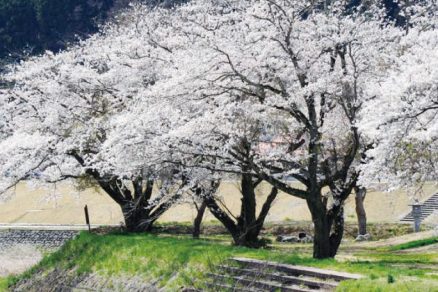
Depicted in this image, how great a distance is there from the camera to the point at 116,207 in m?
39.1

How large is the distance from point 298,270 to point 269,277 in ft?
2.25

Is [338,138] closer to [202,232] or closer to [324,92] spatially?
[324,92]

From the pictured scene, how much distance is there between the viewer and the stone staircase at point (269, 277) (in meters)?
12.0

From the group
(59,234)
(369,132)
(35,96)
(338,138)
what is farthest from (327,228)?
(59,234)

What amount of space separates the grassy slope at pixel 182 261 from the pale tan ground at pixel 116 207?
357 cm

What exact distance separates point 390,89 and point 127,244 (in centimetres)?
1050

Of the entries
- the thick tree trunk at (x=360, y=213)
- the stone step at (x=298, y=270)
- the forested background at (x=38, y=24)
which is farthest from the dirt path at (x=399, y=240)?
the forested background at (x=38, y=24)

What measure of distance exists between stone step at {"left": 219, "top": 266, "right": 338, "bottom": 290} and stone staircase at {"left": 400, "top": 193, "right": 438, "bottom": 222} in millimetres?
15973

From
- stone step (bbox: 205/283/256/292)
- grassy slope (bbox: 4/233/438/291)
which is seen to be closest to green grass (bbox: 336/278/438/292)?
grassy slope (bbox: 4/233/438/291)

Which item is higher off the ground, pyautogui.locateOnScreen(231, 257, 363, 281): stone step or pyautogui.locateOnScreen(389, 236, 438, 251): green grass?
pyautogui.locateOnScreen(389, 236, 438, 251): green grass

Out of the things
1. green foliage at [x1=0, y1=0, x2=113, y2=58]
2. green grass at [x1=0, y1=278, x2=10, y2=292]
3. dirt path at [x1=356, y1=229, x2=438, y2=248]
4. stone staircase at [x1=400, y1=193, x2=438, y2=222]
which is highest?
green foliage at [x1=0, y1=0, x2=113, y2=58]

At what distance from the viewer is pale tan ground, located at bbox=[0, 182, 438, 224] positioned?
30797 millimetres

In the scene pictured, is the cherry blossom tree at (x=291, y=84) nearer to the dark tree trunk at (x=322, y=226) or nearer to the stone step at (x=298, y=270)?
the dark tree trunk at (x=322, y=226)

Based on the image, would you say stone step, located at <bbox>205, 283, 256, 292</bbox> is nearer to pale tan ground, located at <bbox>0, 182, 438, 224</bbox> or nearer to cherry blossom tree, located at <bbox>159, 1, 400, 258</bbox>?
cherry blossom tree, located at <bbox>159, 1, 400, 258</bbox>
